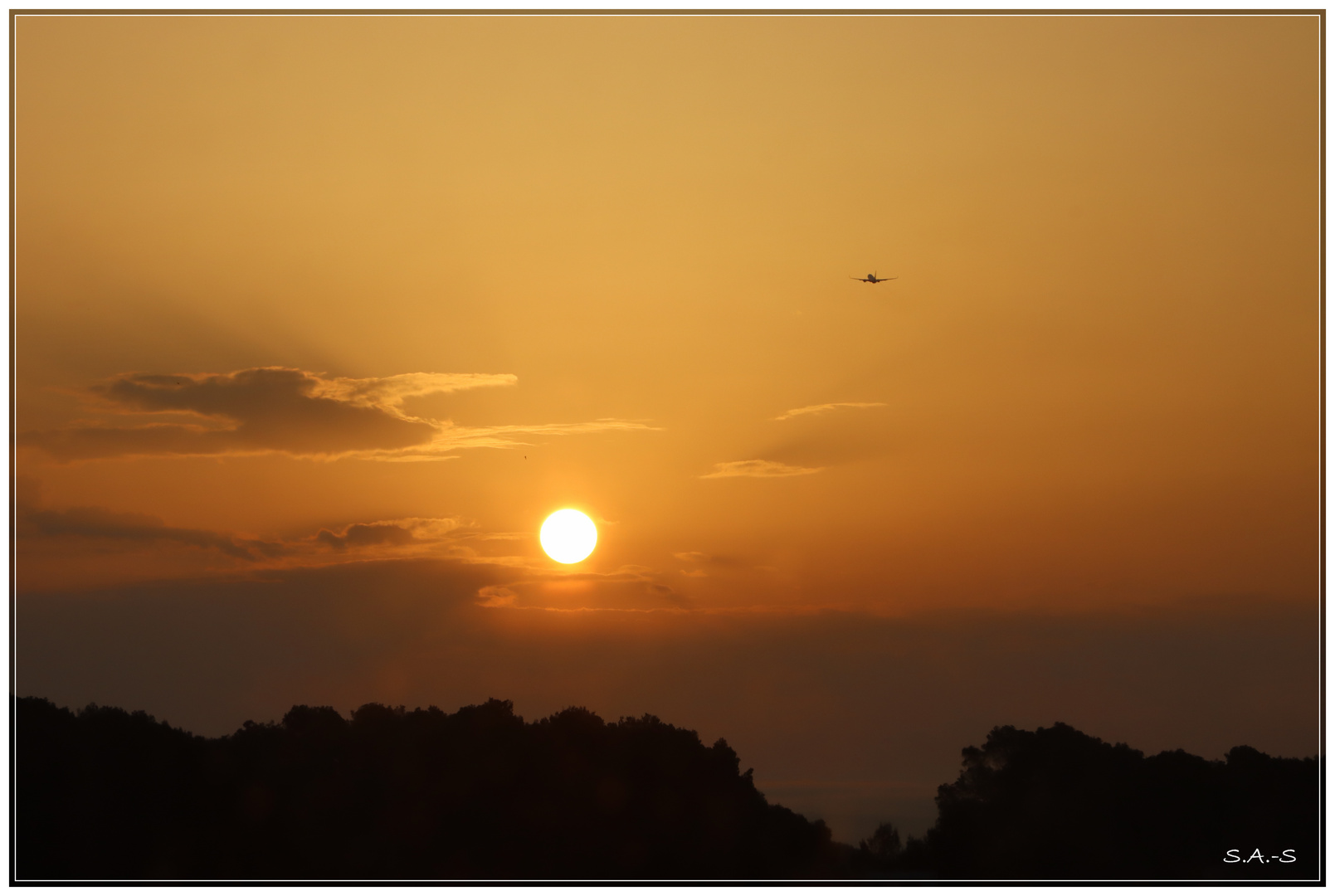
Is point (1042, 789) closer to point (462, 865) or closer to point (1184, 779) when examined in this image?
point (1184, 779)

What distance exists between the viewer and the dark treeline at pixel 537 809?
81.2 meters

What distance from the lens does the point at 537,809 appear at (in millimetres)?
88312

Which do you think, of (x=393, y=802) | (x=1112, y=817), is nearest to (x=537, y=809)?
(x=393, y=802)

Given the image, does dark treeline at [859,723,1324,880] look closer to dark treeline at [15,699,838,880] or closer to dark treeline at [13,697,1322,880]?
dark treeline at [13,697,1322,880]

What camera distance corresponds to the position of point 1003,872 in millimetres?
90125

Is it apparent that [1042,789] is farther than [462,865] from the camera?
Yes

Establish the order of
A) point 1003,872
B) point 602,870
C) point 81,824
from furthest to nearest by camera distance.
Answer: point 1003,872, point 602,870, point 81,824

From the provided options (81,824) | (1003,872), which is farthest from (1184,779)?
(81,824)

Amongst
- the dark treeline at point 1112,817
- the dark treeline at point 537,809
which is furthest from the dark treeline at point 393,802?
the dark treeline at point 1112,817

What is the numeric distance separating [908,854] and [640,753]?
1813 cm

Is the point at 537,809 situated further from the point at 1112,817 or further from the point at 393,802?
the point at 1112,817

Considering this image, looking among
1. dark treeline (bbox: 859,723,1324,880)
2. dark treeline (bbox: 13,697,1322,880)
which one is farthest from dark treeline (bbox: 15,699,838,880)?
dark treeline (bbox: 859,723,1324,880)

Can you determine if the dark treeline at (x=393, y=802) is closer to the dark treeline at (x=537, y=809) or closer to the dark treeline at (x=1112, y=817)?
the dark treeline at (x=537, y=809)

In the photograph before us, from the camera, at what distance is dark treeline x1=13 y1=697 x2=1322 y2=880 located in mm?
81250
